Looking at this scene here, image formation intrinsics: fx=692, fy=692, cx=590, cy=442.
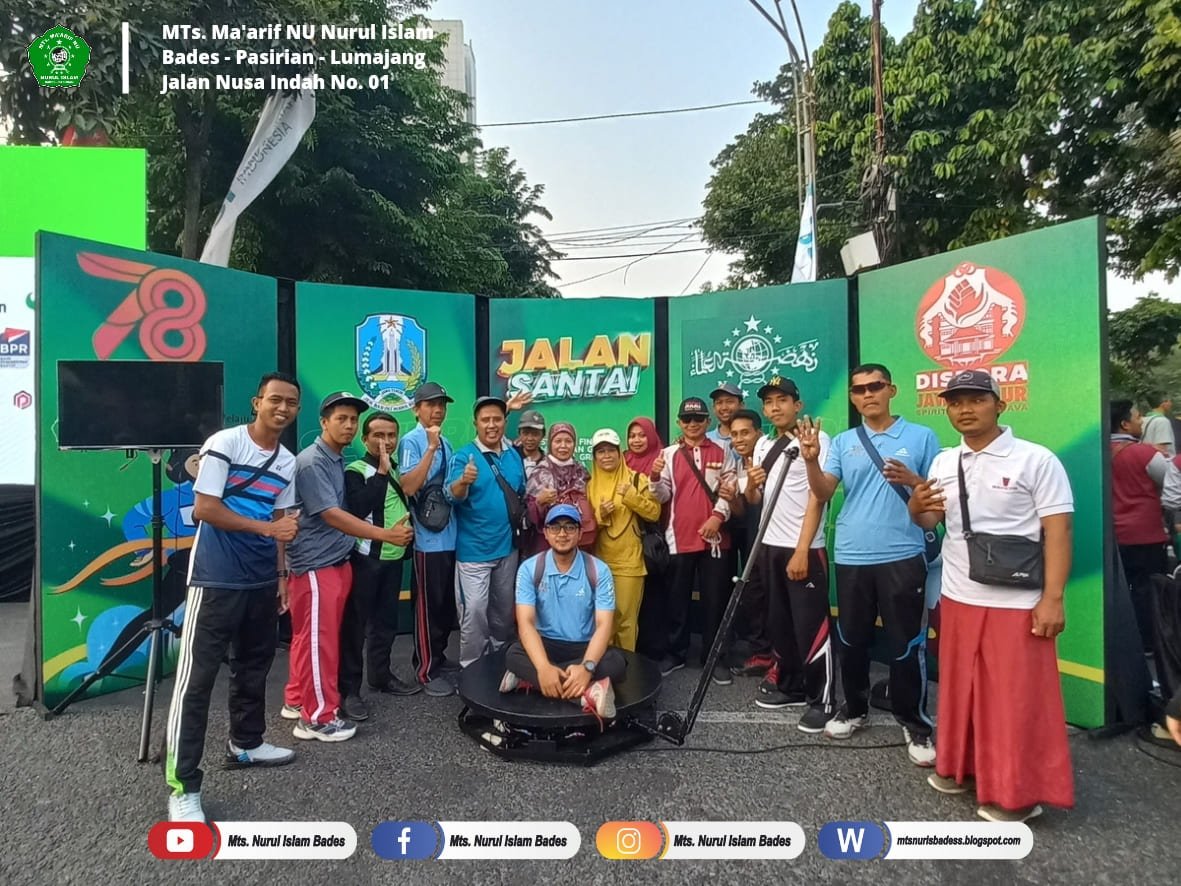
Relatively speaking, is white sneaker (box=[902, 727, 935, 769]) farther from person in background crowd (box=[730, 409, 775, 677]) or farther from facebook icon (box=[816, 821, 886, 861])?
person in background crowd (box=[730, 409, 775, 677])

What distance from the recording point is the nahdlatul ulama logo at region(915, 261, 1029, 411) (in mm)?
3945

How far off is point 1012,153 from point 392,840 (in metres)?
11.5

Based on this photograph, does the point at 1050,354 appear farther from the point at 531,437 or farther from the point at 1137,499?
the point at 531,437

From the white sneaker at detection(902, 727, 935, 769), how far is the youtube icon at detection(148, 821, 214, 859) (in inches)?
120

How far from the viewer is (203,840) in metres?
2.65

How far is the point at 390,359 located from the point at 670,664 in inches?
124

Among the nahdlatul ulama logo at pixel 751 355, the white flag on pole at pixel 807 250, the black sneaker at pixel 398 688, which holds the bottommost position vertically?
the black sneaker at pixel 398 688

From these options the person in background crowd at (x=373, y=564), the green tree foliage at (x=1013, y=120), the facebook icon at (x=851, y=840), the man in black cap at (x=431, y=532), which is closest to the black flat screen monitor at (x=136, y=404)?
the person in background crowd at (x=373, y=564)

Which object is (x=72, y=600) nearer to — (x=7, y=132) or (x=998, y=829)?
(x=998, y=829)

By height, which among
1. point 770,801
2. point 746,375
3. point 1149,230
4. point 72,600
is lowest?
point 770,801

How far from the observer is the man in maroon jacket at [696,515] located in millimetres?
4457

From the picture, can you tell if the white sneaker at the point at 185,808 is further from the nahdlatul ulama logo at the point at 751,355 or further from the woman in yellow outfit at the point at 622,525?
the nahdlatul ulama logo at the point at 751,355

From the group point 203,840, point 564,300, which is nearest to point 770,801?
point 203,840

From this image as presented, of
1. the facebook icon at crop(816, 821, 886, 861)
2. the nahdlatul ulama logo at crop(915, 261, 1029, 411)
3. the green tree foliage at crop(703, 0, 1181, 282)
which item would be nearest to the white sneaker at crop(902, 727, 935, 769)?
the facebook icon at crop(816, 821, 886, 861)
